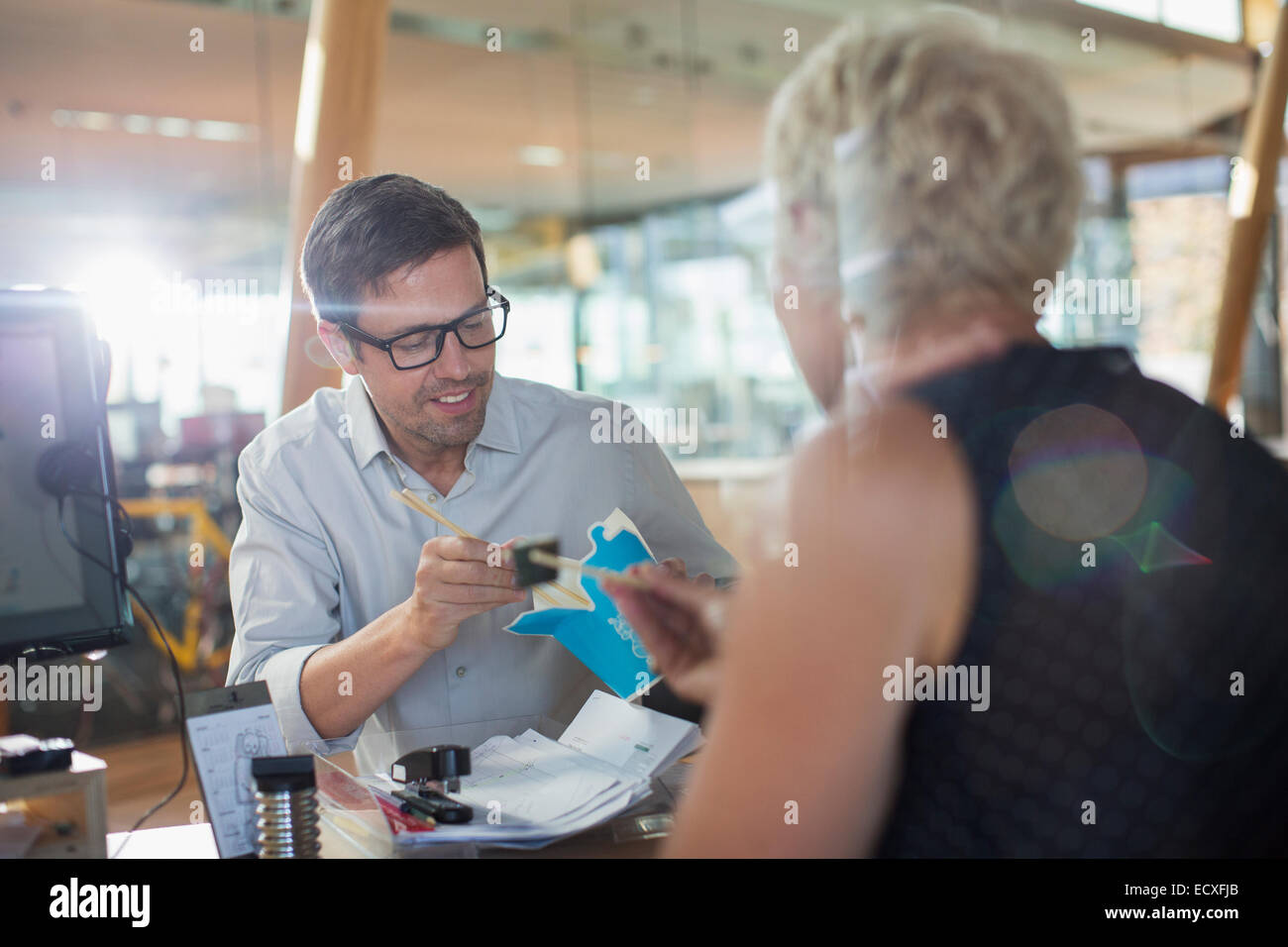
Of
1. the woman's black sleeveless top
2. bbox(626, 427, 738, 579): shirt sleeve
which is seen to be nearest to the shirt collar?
bbox(626, 427, 738, 579): shirt sleeve

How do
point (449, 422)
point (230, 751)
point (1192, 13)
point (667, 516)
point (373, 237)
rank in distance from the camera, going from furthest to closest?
point (1192, 13) < point (667, 516) < point (449, 422) < point (373, 237) < point (230, 751)

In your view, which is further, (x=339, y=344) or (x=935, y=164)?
(x=339, y=344)

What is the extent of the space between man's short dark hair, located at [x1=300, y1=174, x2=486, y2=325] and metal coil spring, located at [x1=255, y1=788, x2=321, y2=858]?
2.77 ft

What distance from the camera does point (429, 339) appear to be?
5.60 ft

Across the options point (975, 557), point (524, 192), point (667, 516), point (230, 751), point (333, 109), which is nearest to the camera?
point (975, 557)

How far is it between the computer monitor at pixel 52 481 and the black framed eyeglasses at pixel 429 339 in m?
0.53

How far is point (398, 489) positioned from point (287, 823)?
804 millimetres

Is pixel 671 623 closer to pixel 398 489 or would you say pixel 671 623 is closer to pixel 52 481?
pixel 52 481

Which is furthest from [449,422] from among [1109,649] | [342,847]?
[1109,649]

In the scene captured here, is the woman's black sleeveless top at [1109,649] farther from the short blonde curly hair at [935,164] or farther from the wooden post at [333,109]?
the wooden post at [333,109]

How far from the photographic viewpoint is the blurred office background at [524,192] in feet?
15.7

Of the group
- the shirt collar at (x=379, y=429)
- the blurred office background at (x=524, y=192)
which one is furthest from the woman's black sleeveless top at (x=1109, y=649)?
Answer: the blurred office background at (x=524, y=192)
